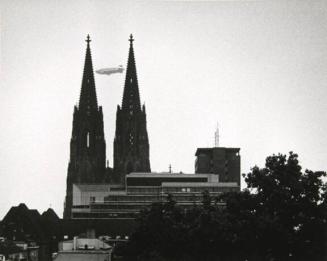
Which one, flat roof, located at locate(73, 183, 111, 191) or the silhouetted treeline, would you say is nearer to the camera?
the silhouetted treeline

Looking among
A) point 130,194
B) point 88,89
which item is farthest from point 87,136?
point 130,194

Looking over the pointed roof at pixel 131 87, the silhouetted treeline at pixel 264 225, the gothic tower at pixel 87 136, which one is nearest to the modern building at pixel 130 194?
the gothic tower at pixel 87 136

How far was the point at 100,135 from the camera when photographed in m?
155

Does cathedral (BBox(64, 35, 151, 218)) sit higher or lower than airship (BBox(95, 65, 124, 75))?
lower

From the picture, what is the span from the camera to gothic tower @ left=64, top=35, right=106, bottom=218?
15488 centimetres

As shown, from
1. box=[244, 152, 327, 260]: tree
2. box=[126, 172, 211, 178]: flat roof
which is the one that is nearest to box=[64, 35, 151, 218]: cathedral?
box=[126, 172, 211, 178]: flat roof

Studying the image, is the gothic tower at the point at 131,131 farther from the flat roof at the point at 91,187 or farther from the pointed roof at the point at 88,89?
the pointed roof at the point at 88,89

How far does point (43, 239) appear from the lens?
136375mm

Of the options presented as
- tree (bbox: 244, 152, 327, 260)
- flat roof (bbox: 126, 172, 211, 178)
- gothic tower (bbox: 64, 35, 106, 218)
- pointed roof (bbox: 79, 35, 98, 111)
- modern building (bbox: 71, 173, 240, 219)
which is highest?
pointed roof (bbox: 79, 35, 98, 111)

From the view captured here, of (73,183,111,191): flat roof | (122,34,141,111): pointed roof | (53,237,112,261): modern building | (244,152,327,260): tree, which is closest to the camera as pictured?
(244,152,327,260): tree

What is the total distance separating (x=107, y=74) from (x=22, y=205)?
23.6 m

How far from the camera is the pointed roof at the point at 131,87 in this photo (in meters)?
154

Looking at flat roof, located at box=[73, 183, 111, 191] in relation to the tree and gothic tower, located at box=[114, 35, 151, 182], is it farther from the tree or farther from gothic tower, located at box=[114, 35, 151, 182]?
the tree

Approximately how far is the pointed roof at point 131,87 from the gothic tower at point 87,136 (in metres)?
4.49
